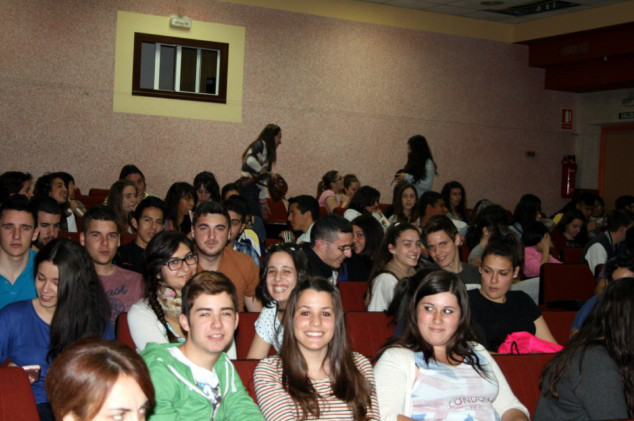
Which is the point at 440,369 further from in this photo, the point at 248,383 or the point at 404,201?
the point at 404,201

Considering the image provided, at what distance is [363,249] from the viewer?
580 cm

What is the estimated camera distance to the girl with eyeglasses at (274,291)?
139 inches

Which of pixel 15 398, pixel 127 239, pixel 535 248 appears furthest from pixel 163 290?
pixel 535 248

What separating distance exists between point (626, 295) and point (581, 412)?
1.50 feet

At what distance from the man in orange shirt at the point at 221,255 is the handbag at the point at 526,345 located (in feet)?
4.57

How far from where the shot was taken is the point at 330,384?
2.84 m

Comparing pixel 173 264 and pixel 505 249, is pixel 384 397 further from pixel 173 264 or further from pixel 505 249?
pixel 505 249

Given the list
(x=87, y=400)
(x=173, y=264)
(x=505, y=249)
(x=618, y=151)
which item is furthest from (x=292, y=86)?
(x=87, y=400)

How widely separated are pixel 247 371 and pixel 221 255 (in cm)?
172

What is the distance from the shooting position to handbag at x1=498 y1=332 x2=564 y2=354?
12.5ft

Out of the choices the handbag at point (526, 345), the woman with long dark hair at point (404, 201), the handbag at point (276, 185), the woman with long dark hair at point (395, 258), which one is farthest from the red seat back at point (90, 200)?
the handbag at point (526, 345)

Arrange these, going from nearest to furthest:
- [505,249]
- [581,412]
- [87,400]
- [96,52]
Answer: [87,400] → [581,412] → [505,249] → [96,52]

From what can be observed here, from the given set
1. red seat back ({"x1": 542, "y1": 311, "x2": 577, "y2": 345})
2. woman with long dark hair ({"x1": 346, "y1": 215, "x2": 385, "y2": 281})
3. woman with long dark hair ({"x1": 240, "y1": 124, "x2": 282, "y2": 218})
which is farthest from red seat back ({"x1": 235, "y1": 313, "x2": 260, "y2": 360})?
woman with long dark hair ({"x1": 240, "y1": 124, "x2": 282, "y2": 218})

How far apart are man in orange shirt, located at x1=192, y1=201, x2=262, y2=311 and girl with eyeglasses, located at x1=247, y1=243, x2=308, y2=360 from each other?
62 cm
